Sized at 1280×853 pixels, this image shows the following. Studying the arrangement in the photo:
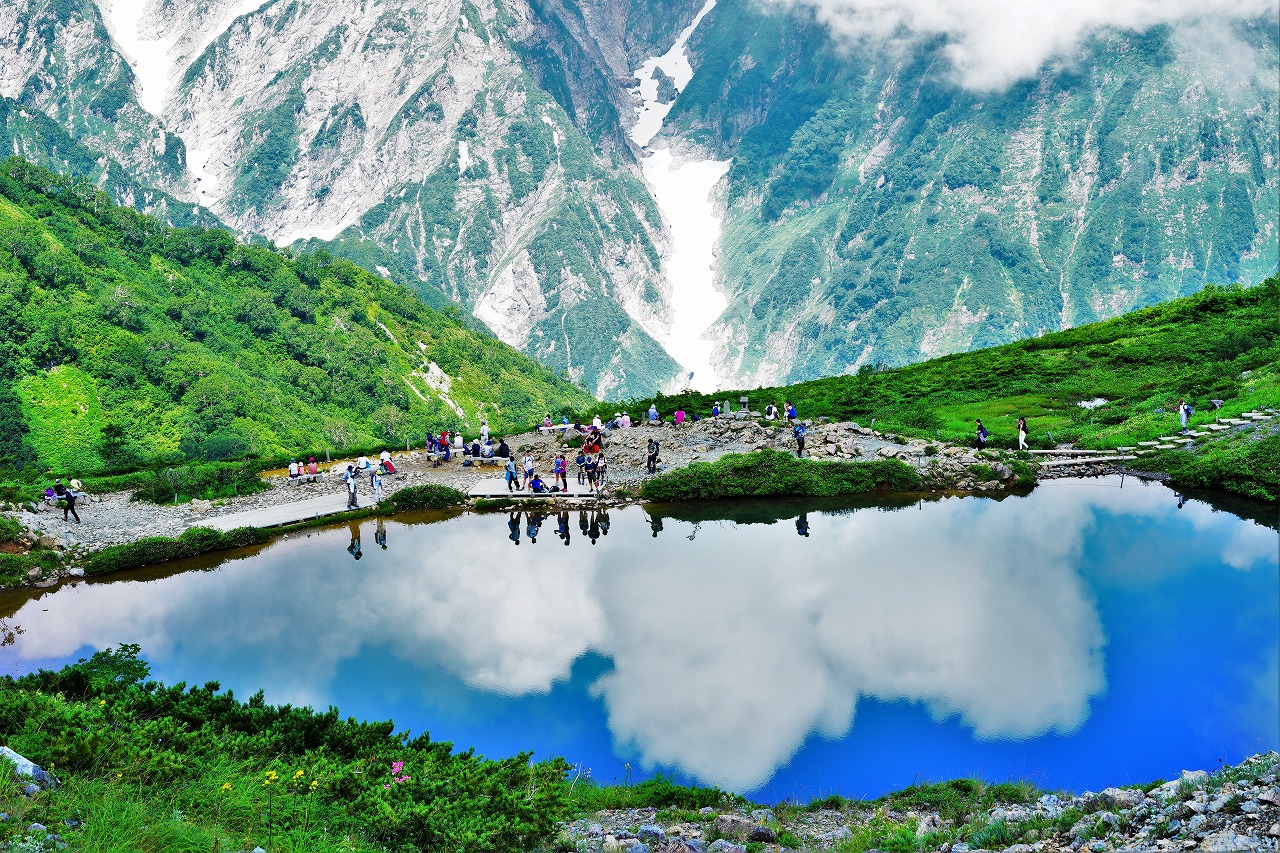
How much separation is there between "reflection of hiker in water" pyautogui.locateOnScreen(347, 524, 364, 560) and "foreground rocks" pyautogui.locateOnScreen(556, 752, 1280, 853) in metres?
22.2

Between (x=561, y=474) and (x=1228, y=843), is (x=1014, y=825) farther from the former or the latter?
(x=561, y=474)

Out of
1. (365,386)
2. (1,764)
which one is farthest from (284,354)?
(1,764)

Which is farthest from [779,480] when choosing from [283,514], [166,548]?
[166,548]

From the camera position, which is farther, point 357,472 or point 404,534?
point 357,472

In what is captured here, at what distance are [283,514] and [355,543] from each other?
6522mm

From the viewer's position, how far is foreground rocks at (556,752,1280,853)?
13055 millimetres

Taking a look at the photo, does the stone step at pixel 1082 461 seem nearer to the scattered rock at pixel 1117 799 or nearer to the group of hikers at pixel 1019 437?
the group of hikers at pixel 1019 437

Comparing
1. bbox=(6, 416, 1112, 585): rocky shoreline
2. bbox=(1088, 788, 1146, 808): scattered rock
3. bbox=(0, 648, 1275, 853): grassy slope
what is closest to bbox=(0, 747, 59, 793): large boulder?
bbox=(0, 648, 1275, 853): grassy slope

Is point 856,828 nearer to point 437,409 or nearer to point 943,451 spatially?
point 943,451

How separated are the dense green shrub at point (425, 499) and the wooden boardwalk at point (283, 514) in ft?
4.65

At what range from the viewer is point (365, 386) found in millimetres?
119938

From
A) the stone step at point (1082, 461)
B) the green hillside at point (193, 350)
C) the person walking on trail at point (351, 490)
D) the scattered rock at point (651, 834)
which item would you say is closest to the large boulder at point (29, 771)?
the scattered rock at point (651, 834)

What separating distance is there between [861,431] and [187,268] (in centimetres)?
9060

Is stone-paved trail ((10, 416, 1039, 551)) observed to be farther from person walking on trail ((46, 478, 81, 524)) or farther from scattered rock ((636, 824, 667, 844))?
scattered rock ((636, 824, 667, 844))
